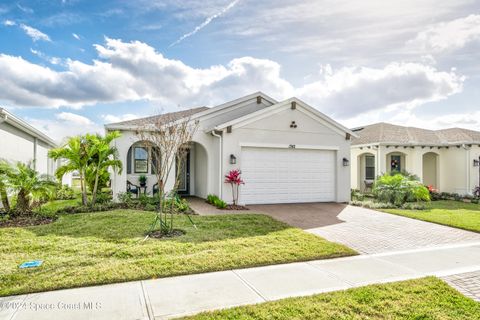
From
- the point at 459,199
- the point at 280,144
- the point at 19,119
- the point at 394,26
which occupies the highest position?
the point at 394,26

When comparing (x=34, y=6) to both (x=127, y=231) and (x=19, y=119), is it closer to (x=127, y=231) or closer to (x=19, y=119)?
(x=19, y=119)

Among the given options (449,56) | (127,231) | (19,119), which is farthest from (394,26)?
(19,119)

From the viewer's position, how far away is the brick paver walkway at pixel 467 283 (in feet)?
14.7

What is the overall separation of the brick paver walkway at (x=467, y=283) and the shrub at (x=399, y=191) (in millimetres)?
9524

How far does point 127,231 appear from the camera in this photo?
25.5 ft

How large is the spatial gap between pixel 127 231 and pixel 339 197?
34.2 feet

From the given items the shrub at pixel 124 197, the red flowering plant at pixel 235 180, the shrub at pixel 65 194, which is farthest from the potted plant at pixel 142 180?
the red flowering plant at pixel 235 180

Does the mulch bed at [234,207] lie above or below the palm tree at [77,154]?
below

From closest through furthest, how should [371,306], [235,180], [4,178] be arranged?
[371,306] < [4,178] < [235,180]

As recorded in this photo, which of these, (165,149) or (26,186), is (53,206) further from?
(165,149)

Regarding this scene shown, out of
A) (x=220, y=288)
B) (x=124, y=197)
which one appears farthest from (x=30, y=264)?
(x=124, y=197)

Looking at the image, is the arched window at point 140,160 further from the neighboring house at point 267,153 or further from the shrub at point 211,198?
the shrub at point 211,198

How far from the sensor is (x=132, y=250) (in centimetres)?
614

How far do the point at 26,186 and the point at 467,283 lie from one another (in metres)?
11.9
